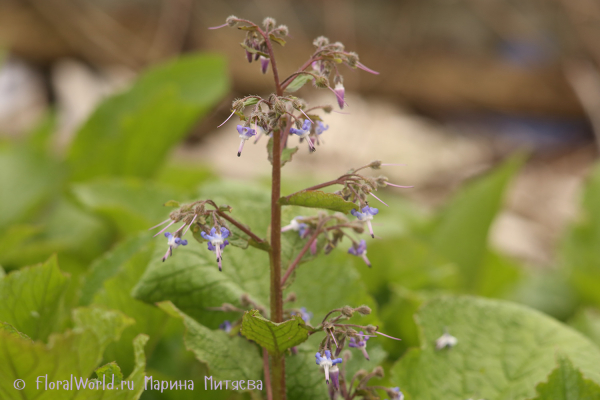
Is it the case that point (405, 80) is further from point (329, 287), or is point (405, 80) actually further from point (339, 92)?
point (339, 92)

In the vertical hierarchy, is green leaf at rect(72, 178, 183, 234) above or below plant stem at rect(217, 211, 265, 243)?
above

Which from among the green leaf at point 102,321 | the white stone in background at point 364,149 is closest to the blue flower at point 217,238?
the green leaf at point 102,321

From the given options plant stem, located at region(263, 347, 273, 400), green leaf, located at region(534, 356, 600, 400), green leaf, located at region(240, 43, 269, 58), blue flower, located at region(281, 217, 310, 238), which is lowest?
green leaf, located at region(534, 356, 600, 400)

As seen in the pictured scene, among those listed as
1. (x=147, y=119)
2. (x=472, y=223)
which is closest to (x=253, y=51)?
(x=147, y=119)

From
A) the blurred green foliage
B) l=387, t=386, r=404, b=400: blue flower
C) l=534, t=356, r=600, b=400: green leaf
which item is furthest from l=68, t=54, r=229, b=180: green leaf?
l=534, t=356, r=600, b=400: green leaf

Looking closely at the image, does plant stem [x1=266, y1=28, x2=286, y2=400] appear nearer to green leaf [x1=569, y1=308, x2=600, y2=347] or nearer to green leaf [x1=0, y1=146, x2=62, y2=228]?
green leaf [x1=569, y1=308, x2=600, y2=347]

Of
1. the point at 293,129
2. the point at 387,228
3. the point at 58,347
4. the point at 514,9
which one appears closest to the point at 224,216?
the point at 293,129

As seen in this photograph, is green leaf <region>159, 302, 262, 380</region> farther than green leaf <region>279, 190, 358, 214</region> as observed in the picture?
Yes
